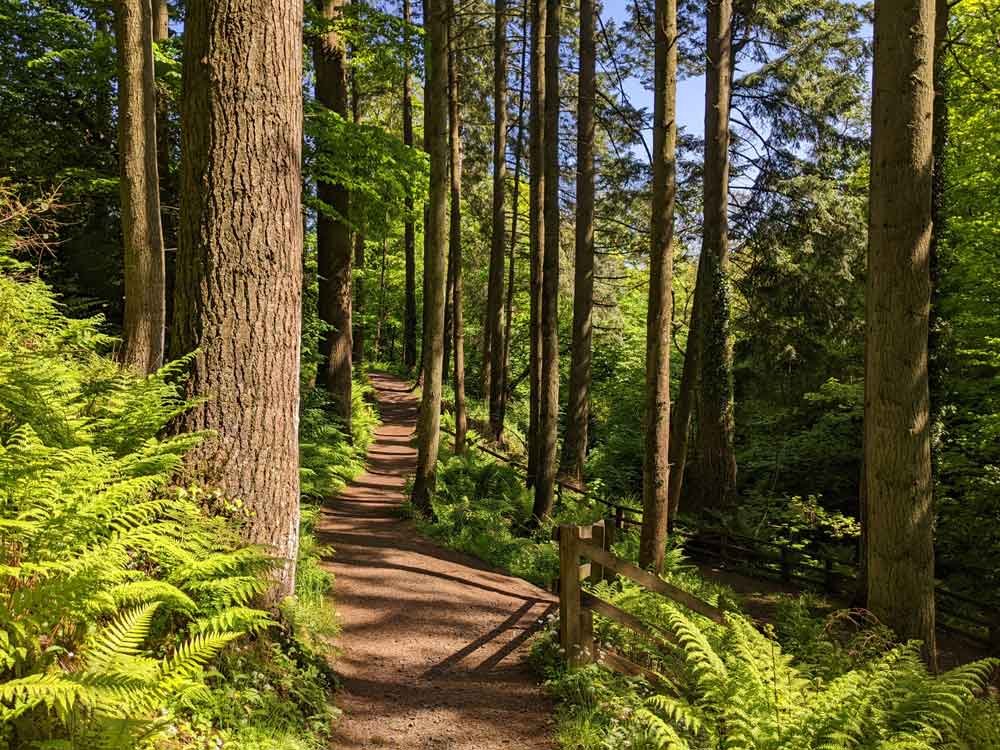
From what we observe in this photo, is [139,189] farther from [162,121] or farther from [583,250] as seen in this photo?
[583,250]

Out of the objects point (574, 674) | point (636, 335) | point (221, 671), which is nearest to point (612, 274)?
point (636, 335)

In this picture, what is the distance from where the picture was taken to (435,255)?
10883mm

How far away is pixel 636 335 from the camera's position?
24969mm

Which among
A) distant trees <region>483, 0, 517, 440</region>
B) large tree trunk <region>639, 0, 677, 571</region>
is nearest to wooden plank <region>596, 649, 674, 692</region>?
large tree trunk <region>639, 0, 677, 571</region>

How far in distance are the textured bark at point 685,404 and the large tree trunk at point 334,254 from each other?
7.43 metres

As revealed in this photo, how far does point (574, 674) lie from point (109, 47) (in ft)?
39.4

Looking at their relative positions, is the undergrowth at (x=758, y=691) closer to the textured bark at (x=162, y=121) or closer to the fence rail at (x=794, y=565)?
the fence rail at (x=794, y=565)

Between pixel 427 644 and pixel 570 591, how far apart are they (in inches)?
63.1

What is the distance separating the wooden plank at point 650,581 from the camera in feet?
18.0

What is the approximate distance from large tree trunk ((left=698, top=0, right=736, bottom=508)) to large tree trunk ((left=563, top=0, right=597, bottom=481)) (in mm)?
2546

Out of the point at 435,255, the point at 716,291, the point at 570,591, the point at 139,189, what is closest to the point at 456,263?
the point at 716,291

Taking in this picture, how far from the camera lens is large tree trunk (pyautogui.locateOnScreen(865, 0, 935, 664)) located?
206 inches

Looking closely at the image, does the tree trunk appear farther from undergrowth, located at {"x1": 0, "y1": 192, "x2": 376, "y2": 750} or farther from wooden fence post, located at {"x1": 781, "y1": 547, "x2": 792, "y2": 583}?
undergrowth, located at {"x1": 0, "y1": 192, "x2": 376, "y2": 750}

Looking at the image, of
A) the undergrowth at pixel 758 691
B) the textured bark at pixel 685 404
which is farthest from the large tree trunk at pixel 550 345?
the undergrowth at pixel 758 691
